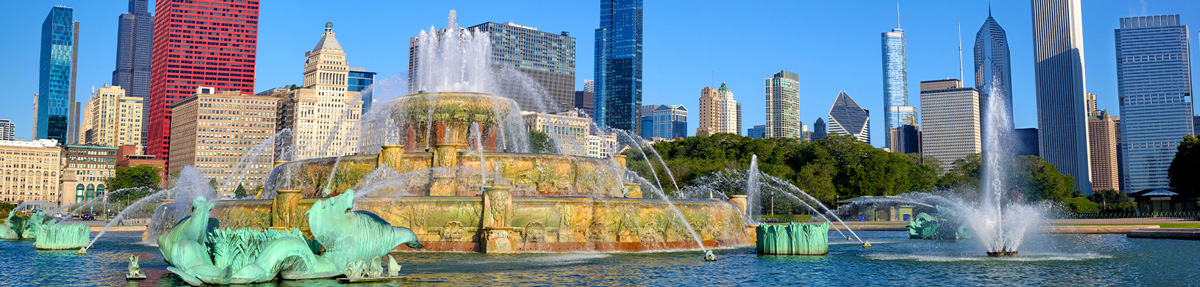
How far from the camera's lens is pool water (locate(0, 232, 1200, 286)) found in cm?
1666

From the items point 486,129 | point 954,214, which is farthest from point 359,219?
point 954,214

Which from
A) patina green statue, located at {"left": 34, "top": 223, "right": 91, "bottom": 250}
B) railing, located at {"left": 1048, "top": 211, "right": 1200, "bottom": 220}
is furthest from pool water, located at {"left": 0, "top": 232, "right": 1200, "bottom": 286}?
railing, located at {"left": 1048, "top": 211, "right": 1200, "bottom": 220}

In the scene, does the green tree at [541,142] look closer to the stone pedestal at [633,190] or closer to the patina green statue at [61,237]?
the stone pedestal at [633,190]

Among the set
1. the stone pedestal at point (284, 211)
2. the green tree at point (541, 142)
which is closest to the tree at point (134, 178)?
the green tree at point (541, 142)

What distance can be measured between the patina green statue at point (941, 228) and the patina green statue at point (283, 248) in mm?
26151

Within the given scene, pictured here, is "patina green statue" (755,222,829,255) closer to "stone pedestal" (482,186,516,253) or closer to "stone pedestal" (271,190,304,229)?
"stone pedestal" (482,186,516,253)

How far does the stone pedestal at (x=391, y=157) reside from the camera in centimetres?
2720

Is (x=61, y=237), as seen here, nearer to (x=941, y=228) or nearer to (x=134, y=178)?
(x=941, y=228)

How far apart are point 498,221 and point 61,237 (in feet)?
41.7

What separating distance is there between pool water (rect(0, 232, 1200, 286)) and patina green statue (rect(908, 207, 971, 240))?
11382mm

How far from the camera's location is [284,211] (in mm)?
23672

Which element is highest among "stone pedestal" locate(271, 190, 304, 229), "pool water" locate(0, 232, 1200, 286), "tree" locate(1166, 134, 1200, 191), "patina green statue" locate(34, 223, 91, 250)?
"tree" locate(1166, 134, 1200, 191)

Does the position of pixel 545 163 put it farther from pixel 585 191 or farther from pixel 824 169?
pixel 824 169

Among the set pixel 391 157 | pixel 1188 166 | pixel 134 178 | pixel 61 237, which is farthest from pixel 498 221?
pixel 134 178
